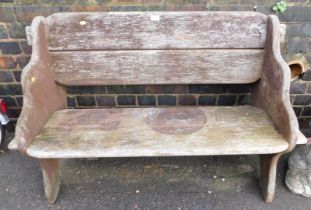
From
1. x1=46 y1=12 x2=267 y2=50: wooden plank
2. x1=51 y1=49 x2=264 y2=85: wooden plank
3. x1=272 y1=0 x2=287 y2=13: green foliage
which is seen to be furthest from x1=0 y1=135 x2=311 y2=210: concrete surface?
x1=272 y1=0 x2=287 y2=13: green foliage

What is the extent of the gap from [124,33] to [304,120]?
1.79 metres

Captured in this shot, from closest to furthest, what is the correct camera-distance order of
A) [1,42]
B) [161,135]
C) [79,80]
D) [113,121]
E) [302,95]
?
[161,135], [113,121], [79,80], [1,42], [302,95]

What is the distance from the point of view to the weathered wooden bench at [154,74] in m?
1.77

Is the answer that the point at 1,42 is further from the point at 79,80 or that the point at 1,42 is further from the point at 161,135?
the point at 161,135

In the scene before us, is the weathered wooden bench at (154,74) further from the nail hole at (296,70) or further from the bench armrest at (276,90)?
the nail hole at (296,70)

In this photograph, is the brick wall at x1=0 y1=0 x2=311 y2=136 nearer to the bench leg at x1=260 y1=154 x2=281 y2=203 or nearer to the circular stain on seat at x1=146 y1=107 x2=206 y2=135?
the circular stain on seat at x1=146 y1=107 x2=206 y2=135

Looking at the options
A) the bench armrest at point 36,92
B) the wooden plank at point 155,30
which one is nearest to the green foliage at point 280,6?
the wooden plank at point 155,30

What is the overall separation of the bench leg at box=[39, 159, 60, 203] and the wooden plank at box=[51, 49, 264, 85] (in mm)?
579

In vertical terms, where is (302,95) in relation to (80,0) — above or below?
below

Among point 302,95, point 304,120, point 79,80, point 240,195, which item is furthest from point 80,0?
point 304,120

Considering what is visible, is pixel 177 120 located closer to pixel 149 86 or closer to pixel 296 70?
pixel 149 86

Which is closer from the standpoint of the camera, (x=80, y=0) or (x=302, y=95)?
(x=80, y=0)

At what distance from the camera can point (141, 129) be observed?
188 cm

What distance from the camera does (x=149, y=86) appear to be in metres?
2.54
